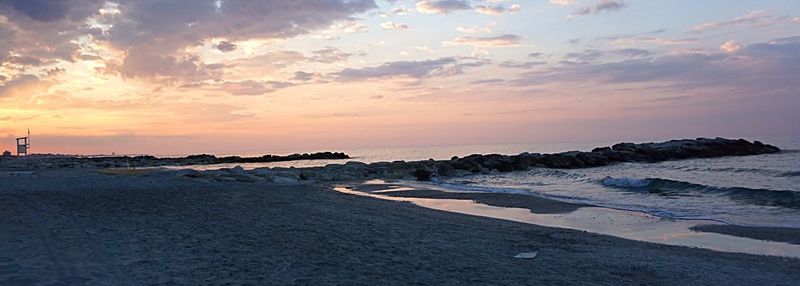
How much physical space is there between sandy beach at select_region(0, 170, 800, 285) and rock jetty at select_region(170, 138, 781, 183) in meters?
16.1

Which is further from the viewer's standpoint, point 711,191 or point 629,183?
point 629,183

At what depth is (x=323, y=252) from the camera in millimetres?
9172

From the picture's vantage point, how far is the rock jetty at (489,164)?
1288 inches

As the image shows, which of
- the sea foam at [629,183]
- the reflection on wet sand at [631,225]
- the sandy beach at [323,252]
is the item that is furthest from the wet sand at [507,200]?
the sea foam at [629,183]

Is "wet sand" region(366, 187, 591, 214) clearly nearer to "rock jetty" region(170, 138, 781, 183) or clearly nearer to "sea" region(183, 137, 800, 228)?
"sea" region(183, 137, 800, 228)

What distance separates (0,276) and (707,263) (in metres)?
9.51

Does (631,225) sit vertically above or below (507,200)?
below

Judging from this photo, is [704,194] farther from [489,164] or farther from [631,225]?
[489,164]

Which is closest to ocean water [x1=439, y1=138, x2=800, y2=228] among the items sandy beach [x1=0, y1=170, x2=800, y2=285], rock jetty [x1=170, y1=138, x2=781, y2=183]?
sandy beach [x1=0, y1=170, x2=800, y2=285]

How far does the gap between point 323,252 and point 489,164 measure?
1343 inches

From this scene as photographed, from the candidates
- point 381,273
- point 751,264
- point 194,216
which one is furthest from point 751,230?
point 194,216

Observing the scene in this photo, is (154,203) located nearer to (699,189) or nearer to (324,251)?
(324,251)

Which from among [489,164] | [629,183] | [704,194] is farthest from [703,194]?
[489,164]

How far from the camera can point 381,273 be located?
776 centimetres
